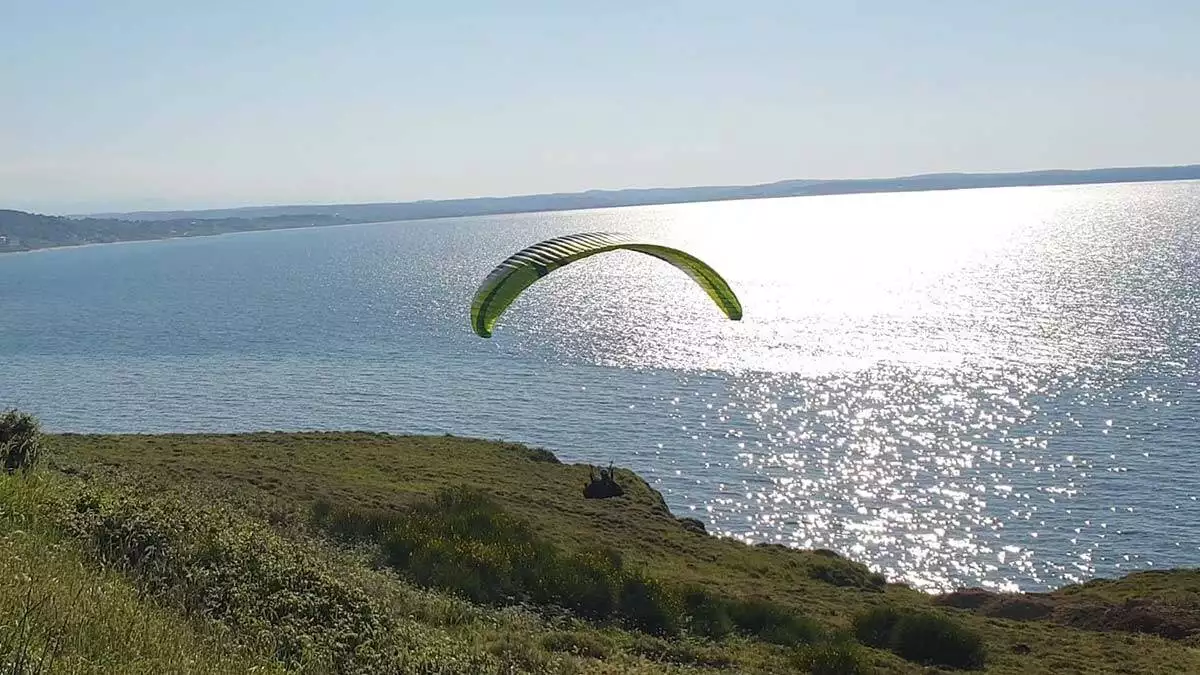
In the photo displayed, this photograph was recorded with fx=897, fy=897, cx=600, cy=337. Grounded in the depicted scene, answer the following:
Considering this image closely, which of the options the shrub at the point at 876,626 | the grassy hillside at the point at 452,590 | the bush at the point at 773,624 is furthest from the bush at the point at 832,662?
the shrub at the point at 876,626

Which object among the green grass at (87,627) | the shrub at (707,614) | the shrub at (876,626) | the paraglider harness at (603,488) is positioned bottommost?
the paraglider harness at (603,488)

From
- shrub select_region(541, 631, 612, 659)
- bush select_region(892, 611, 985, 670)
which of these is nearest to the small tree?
shrub select_region(541, 631, 612, 659)

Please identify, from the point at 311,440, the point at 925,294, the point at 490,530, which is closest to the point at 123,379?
the point at 311,440

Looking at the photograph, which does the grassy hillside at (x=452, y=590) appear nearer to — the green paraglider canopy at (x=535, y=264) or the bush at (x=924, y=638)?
the bush at (x=924, y=638)

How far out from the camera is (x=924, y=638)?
19438mm

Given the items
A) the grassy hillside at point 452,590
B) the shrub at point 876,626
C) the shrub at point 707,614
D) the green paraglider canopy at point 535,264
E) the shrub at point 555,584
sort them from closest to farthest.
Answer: the grassy hillside at point 452,590 → the green paraglider canopy at point 535,264 → the shrub at point 555,584 → the shrub at point 707,614 → the shrub at point 876,626

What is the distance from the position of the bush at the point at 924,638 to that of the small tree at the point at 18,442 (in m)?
18.1

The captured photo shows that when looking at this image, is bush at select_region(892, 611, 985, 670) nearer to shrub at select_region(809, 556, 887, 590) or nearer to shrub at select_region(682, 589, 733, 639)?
shrub at select_region(682, 589, 733, 639)

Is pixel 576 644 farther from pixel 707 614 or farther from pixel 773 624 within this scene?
pixel 773 624

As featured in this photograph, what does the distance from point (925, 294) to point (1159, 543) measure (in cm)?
8347

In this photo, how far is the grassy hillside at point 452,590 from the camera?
29.0 ft

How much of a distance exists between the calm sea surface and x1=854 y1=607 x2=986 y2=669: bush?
672 inches

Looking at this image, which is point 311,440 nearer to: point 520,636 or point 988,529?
point 988,529

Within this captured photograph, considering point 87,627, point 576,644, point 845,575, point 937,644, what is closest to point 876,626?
point 937,644
